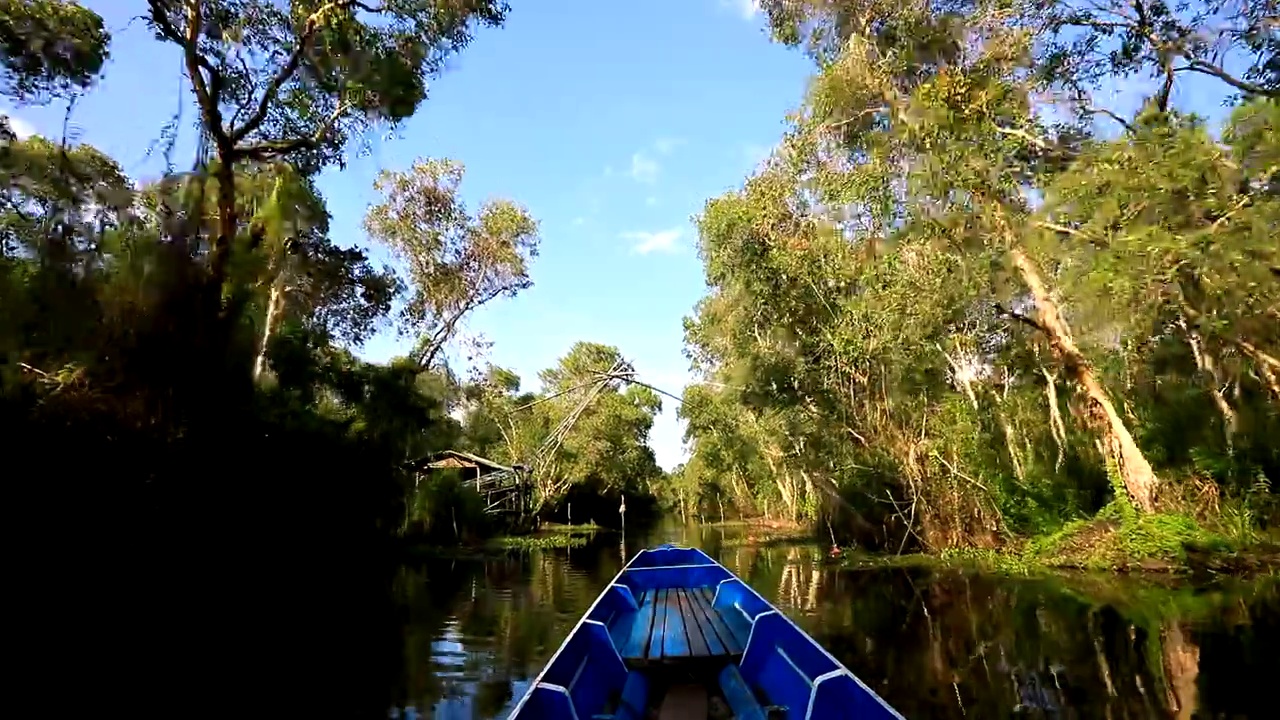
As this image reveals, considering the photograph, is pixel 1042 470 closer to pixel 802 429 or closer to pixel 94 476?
pixel 802 429

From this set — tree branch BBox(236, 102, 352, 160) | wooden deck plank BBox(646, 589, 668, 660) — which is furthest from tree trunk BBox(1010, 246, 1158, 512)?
tree branch BBox(236, 102, 352, 160)

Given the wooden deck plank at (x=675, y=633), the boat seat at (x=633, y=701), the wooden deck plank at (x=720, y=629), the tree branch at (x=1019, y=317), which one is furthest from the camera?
the tree branch at (x=1019, y=317)

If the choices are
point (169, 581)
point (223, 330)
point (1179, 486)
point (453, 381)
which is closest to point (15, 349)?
point (223, 330)

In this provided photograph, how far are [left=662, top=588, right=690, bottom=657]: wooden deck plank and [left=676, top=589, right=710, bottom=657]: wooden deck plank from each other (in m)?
0.03

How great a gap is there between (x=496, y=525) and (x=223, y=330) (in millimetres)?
19371

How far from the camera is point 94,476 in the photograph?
9.62m

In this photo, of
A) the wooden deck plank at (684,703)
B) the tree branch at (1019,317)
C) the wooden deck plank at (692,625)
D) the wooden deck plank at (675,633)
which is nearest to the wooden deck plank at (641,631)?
the wooden deck plank at (675,633)

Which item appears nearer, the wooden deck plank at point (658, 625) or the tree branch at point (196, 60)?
the wooden deck plank at point (658, 625)

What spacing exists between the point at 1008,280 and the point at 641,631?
10989 mm

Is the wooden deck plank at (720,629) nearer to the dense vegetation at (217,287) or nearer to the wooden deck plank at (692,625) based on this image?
the wooden deck plank at (692,625)

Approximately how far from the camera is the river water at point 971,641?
18.7 ft

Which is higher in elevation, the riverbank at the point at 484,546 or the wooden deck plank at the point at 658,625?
the riverbank at the point at 484,546

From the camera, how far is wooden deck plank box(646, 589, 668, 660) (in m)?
6.35

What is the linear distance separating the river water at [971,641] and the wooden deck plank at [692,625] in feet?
4.22
